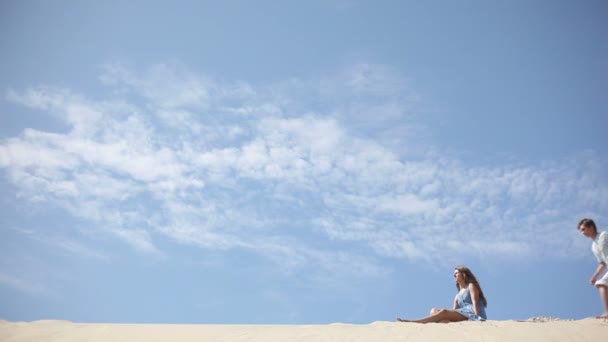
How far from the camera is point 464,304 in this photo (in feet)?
23.9

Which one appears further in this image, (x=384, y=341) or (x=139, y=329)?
(x=139, y=329)

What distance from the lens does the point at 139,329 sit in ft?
19.2

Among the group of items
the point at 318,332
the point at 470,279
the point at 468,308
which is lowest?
the point at 318,332

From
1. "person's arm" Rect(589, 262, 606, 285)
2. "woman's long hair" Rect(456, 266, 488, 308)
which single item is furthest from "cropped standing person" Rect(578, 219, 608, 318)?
"woman's long hair" Rect(456, 266, 488, 308)

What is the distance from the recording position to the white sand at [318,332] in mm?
5270

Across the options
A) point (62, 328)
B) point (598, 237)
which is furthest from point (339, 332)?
point (598, 237)

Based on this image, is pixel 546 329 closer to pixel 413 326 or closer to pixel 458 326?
pixel 458 326

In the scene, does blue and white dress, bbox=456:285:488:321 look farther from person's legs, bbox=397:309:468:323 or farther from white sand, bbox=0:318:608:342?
white sand, bbox=0:318:608:342

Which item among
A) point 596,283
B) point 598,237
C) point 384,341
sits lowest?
point 384,341

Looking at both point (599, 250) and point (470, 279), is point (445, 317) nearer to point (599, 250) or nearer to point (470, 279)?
point (470, 279)

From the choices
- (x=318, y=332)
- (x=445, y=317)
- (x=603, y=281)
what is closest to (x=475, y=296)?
(x=445, y=317)

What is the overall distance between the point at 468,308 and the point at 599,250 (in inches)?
77.9

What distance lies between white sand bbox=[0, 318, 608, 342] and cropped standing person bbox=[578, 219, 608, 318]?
51 cm

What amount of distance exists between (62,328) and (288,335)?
2910 mm
